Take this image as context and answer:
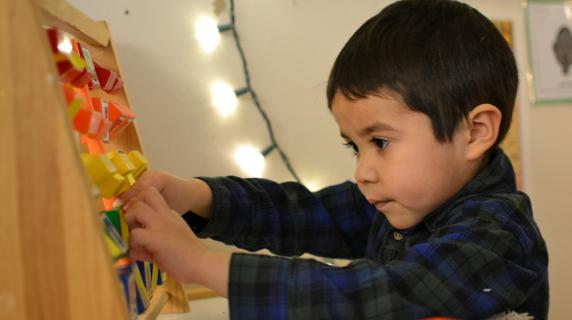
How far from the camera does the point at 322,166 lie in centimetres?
126

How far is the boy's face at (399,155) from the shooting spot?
2.38ft

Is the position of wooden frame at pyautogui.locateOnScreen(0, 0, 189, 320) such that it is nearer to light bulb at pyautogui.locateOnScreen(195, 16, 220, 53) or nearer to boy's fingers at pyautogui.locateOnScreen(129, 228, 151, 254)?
boy's fingers at pyautogui.locateOnScreen(129, 228, 151, 254)

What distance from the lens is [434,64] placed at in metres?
0.74

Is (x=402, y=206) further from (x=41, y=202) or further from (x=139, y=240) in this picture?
Result: (x=41, y=202)

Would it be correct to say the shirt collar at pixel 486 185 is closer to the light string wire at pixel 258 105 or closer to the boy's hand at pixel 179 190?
the boy's hand at pixel 179 190

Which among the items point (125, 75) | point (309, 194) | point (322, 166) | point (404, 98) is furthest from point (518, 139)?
point (125, 75)

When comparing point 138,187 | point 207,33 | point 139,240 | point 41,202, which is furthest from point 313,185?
point 41,202

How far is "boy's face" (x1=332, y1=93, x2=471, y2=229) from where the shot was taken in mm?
726

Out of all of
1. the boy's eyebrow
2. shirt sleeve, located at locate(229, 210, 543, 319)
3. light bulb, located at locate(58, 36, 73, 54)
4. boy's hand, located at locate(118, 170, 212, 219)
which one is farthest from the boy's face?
light bulb, located at locate(58, 36, 73, 54)

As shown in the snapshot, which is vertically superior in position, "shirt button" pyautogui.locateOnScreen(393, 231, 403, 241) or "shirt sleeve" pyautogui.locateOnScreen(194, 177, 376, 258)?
"shirt sleeve" pyautogui.locateOnScreen(194, 177, 376, 258)

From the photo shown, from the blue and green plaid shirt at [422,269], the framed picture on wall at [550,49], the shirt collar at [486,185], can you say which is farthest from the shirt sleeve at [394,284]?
the framed picture on wall at [550,49]

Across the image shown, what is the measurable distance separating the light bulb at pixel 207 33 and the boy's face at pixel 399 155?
1.58ft

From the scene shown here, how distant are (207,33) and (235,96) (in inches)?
5.8

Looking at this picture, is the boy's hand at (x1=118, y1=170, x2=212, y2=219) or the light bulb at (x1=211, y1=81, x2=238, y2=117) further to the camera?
the light bulb at (x1=211, y1=81, x2=238, y2=117)
